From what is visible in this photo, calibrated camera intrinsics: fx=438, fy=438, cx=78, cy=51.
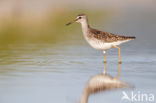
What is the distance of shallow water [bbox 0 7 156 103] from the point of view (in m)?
8.63

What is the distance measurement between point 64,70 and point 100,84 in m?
1.71

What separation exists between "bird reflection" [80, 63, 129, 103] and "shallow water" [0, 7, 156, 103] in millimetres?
132

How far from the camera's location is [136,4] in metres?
28.0

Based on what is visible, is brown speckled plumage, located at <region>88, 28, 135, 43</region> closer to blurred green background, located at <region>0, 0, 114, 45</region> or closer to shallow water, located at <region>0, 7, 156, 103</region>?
shallow water, located at <region>0, 7, 156, 103</region>

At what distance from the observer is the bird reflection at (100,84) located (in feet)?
28.8

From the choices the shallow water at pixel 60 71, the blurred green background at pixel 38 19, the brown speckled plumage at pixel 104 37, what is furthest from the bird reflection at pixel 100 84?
the blurred green background at pixel 38 19

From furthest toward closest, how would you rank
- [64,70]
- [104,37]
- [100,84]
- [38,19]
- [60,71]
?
[38,19] < [104,37] < [64,70] < [60,71] < [100,84]

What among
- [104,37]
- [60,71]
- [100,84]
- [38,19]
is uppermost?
[38,19]

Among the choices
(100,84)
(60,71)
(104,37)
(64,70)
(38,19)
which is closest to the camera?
(100,84)

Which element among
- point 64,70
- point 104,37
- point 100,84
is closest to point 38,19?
point 104,37

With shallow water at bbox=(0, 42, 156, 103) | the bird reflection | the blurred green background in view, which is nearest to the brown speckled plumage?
shallow water at bbox=(0, 42, 156, 103)

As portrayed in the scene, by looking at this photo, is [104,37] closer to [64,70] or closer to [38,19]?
[64,70]

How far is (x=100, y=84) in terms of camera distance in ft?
31.1

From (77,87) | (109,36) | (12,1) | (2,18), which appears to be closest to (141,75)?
(77,87)
